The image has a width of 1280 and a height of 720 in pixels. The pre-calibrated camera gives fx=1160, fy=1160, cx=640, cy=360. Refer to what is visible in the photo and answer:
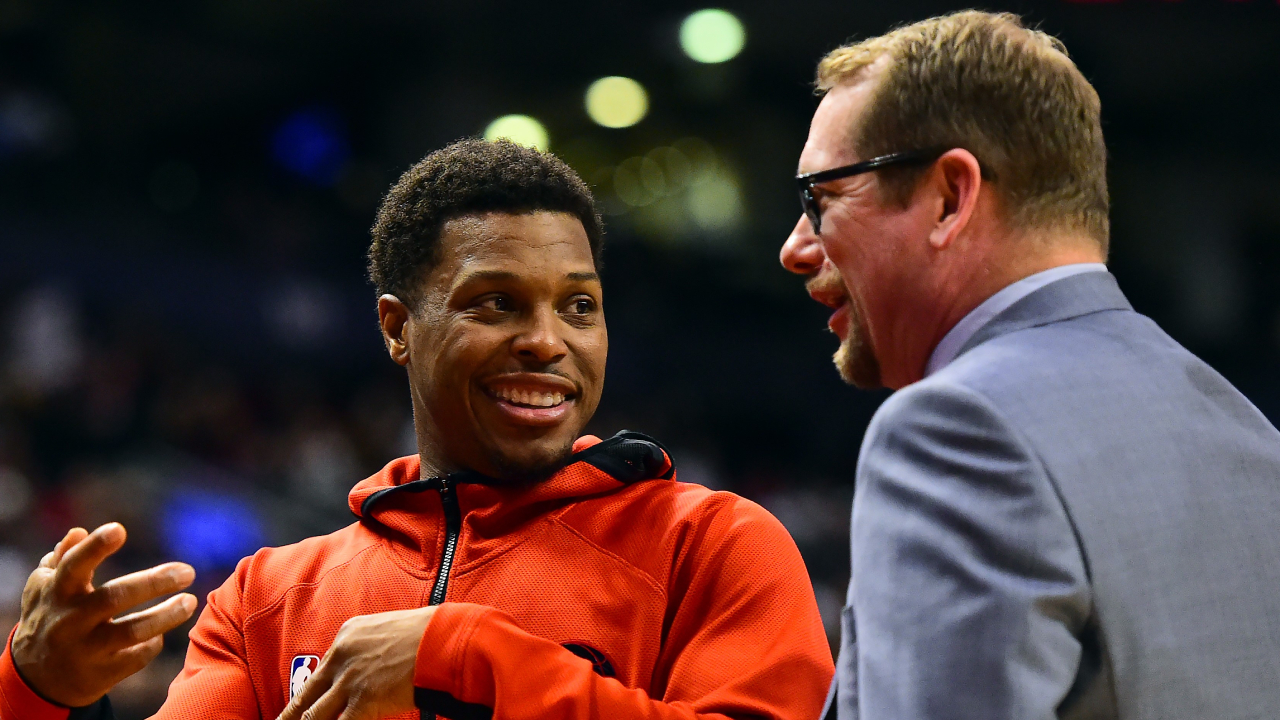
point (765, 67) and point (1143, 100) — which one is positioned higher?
point (765, 67)

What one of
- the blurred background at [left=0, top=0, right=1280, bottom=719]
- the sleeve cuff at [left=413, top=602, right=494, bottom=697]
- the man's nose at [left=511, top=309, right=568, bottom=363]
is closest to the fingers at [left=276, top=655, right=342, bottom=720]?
the sleeve cuff at [left=413, top=602, right=494, bottom=697]

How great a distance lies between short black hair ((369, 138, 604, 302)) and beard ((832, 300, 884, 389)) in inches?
23.3

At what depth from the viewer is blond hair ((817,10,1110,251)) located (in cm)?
151

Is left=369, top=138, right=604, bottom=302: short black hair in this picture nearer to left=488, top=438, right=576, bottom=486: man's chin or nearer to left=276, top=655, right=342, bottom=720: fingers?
left=488, top=438, right=576, bottom=486: man's chin

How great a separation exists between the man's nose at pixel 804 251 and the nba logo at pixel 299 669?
39.2 inches

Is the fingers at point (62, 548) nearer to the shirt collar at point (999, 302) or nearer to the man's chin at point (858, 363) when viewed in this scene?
the man's chin at point (858, 363)

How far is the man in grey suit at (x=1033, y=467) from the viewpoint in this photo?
1178mm

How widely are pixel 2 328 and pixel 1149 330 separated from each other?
21.7ft

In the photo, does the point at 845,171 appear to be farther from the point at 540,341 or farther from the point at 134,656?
the point at 134,656

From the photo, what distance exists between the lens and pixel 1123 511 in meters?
1.22

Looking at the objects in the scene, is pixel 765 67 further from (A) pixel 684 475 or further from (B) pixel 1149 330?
(B) pixel 1149 330

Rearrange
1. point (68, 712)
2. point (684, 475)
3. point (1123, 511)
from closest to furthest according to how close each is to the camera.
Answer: point (1123, 511)
point (68, 712)
point (684, 475)

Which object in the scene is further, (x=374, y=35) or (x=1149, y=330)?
(x=374, y=35)

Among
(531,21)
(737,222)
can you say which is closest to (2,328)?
(531,21)
